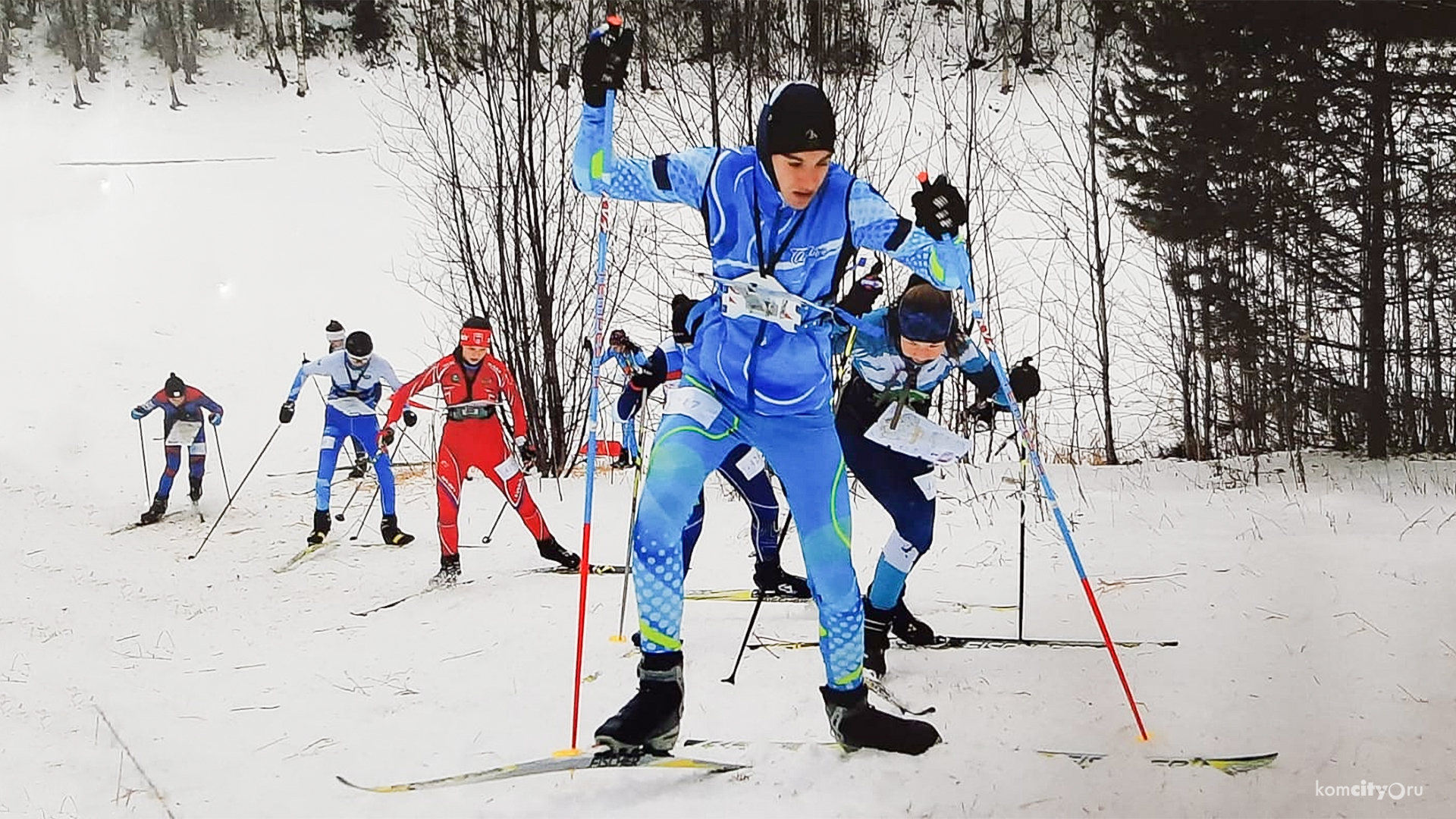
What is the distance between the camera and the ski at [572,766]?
5.24ft

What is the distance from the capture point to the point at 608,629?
2.56m

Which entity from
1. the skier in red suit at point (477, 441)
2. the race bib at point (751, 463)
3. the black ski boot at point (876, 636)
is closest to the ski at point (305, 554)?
the skier in red suit at point (477, 441)

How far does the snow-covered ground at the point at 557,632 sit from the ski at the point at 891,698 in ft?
0.19

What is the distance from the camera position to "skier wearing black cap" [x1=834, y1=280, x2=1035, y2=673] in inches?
81.5

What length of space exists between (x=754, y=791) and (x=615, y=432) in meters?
4.59

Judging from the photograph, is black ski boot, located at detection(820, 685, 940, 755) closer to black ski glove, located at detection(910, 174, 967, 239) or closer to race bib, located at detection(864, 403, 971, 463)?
race bib, located at detection(864, 403, 971, 463)

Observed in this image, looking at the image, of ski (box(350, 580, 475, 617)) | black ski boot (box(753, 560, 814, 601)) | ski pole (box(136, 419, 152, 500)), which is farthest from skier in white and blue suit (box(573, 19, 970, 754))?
ski pole (box(136, 419, 152, 500))

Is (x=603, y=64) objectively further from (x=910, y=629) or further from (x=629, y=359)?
(x=910, y=629)

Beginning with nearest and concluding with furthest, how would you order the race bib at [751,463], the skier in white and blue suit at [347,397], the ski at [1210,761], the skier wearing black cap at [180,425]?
the ski at [1210,761], the race bib at [751,463], the skier in white and blue suit at [347,397], the skier wearing black cap at [180,425]

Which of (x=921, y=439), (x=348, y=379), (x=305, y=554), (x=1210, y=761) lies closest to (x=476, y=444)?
(x=305, y=554)

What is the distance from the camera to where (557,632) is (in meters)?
2.54

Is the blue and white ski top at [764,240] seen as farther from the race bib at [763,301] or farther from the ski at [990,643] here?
the ski at [990,643]

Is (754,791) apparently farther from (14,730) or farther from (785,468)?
(14,730)

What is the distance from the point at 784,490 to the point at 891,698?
1.95 ft
